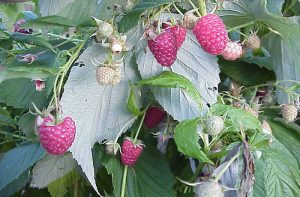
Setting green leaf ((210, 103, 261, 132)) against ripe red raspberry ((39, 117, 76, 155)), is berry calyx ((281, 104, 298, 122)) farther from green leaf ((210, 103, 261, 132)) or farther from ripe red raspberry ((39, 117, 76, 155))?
ripe red raspberry ((39, 117, 76, 155))

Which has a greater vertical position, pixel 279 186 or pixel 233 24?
pixel 233 24

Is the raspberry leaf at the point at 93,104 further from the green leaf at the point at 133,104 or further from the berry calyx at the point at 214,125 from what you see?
the berry calyx at the point at 214,125

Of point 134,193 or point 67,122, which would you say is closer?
point 67,122

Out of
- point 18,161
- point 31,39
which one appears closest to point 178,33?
point 31,39

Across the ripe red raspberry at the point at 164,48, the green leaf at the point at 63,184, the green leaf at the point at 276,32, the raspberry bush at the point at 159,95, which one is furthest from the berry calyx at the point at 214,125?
the green leaf at the point at 63,184

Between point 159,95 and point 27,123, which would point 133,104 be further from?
point 27,123

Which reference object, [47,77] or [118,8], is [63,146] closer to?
[47,77]

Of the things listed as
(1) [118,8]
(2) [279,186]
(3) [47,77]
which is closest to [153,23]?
(1) [118,8]
